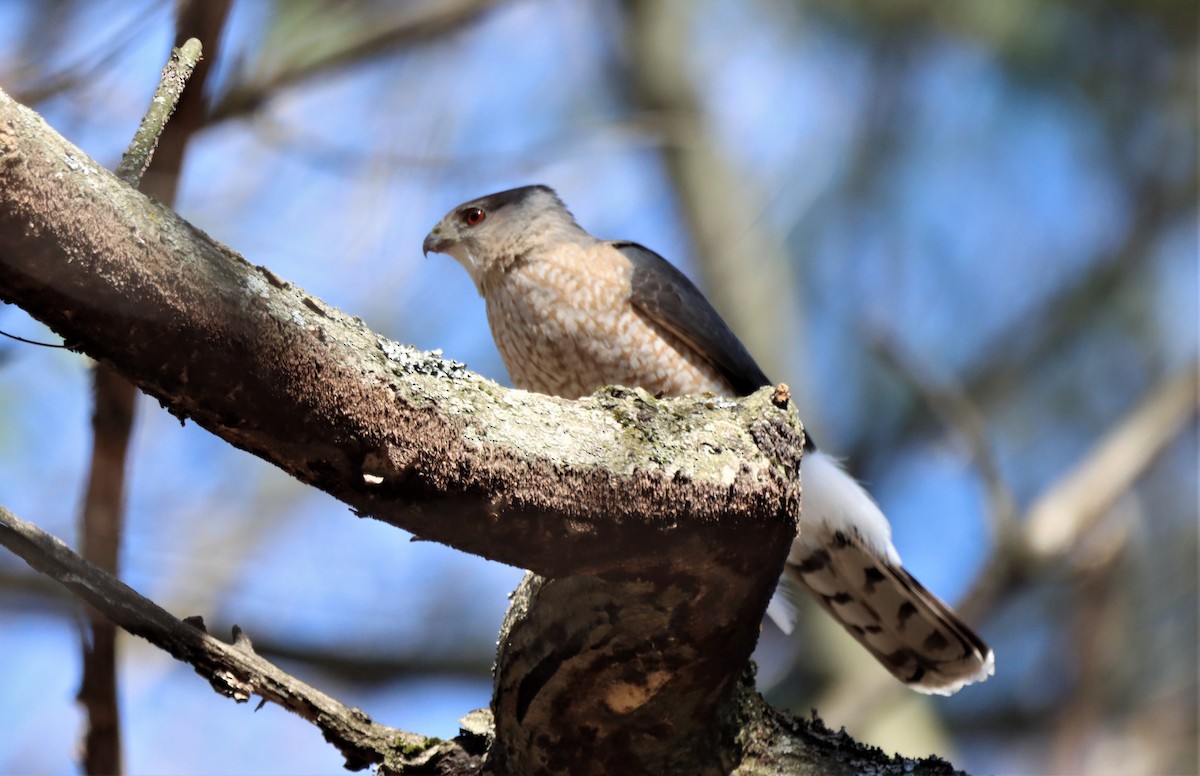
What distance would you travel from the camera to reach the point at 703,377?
3.94 metres

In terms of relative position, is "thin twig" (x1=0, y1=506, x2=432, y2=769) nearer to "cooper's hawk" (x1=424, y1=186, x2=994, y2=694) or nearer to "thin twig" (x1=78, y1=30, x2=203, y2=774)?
"thin twig" (x1=78, y1=30, x2=203, y2=774)

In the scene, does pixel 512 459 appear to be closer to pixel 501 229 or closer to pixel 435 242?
pixel 501 229

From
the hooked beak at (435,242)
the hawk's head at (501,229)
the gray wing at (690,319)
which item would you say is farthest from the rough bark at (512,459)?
the hooked beak at (435,242)

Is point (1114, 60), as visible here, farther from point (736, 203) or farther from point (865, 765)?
point (865, 765)

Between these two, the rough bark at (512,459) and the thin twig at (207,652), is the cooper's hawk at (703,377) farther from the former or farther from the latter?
the thin twig at (207,652)

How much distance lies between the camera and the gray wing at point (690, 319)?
3.89 meters

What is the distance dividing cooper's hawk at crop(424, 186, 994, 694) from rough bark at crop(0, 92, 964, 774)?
123 cm

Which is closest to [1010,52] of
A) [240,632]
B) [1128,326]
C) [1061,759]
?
[1128,326]

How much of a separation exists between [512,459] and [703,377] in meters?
2.09

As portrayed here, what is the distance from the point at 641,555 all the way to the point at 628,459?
187mm

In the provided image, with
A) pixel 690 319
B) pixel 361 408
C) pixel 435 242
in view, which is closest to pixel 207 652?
pixel 361 408

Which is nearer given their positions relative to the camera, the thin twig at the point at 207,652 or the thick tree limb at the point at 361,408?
the thick tree limb at the point at 361,408

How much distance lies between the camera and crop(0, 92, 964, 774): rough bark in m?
1.54

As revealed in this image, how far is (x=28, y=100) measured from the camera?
2969 mm
